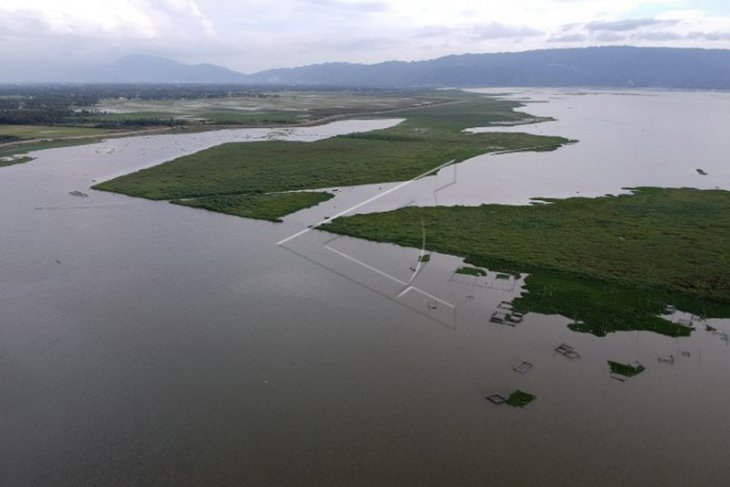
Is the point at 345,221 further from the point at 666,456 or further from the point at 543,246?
the point at 666,456

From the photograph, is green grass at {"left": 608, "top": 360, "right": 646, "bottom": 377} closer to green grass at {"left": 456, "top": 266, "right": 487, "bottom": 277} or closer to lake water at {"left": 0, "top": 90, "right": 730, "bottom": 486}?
lake water at {"left": 0, "top": 90, "right": 730, "bottom": 486}

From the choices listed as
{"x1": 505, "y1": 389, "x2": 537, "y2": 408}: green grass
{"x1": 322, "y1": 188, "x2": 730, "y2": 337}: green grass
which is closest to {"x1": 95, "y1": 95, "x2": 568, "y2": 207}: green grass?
{"x1": 322, "y1": 188, "x2": 730, "y2": 337}: green grass

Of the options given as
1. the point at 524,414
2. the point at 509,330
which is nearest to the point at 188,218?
the point at 509,330

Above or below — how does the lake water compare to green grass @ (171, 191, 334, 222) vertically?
below

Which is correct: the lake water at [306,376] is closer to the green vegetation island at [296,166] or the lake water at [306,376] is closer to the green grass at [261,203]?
the green grass at [261,203]

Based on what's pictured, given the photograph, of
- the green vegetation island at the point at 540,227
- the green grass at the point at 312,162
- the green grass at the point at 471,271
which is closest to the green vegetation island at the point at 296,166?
the green grass at the point at 312,162

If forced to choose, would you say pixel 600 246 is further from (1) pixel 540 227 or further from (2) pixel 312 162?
(2) pixel 312 162

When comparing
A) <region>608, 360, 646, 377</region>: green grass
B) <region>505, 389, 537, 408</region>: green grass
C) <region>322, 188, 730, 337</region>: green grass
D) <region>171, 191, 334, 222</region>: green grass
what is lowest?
<region>608, 360, 646, 377</region>: green grass
